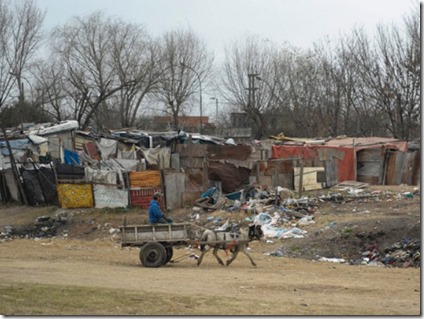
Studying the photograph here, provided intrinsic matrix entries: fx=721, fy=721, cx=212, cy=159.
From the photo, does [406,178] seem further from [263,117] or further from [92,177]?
[263,117]

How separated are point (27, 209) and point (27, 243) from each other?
685 centimetres

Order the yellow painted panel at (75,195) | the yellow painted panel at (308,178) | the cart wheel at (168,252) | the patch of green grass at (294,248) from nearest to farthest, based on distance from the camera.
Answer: the cart wheel at (168,252) → the patch of green grass at (294,248) → the yellow painted panel at (75,195) → the yellow painted panel at (308,178)

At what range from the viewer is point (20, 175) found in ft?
113

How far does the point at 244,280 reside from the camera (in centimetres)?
1532

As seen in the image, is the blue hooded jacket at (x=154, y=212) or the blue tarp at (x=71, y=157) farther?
the blue tarp at (x=71, y=157)

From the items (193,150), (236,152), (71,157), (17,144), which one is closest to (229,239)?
(236,152)

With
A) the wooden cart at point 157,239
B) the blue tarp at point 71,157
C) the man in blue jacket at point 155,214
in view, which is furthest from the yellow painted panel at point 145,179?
the wooden cart at point 157,239

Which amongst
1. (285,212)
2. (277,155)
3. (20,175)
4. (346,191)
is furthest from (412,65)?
(20,175)

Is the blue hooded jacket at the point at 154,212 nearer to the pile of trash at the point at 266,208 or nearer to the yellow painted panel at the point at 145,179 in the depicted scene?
the pile of trash at the point at 266,208

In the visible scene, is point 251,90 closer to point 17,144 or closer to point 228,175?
point 17,144

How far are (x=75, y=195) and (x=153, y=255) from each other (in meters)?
14.0

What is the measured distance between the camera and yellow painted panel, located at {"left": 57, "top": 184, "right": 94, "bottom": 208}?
3136 cm

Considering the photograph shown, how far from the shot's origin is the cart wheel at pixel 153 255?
Result: 18.3 meters

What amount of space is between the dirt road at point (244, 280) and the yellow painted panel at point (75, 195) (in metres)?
8.20
